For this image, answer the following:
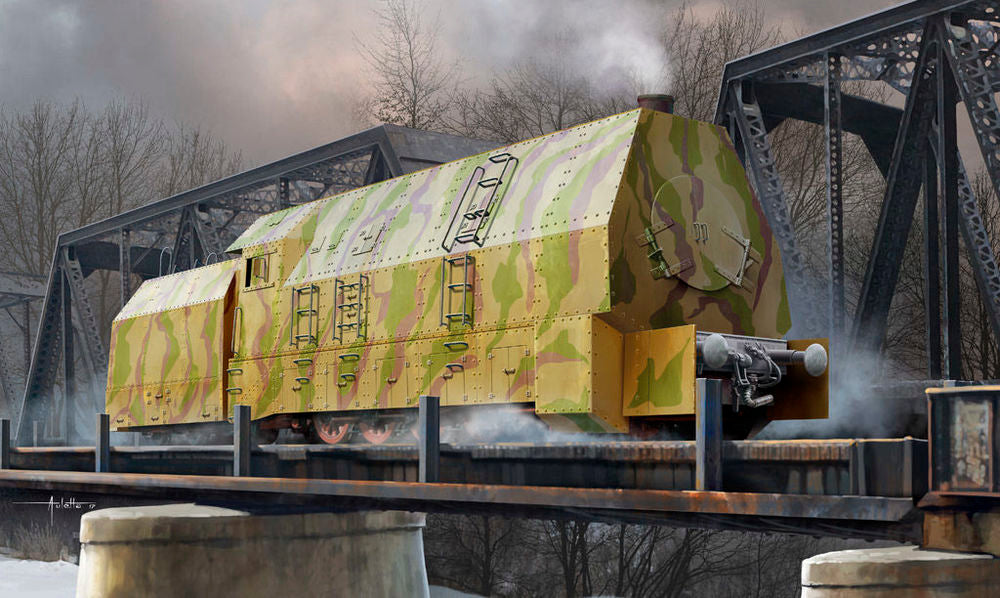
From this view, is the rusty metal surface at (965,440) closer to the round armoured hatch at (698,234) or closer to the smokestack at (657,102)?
the round armoured hatch at (698,234)

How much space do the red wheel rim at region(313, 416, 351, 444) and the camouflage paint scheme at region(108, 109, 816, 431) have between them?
247 millimetres

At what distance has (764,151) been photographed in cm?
1605

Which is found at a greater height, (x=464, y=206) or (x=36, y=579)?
(x=464, y=206)

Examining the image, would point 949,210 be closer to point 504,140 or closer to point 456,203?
point 456,203

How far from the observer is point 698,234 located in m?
11.9

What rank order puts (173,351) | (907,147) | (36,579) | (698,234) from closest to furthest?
(698,234), (907,147), (173,351), (36,579)

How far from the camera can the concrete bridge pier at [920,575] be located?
21.2 ft

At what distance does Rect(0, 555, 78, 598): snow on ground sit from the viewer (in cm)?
2753

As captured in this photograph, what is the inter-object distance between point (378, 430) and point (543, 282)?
3.37 metres

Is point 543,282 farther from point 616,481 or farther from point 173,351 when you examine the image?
point 173,351

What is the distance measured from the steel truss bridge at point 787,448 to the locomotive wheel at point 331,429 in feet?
5.71

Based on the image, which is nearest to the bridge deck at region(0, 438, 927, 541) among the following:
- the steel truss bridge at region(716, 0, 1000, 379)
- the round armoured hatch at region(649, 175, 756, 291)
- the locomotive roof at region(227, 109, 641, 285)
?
the locomotive roof at region(227, 109, 641, 285)

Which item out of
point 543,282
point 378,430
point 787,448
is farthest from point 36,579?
point 787,448

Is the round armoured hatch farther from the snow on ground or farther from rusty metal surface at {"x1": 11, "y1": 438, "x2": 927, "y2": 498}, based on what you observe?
the snow on ground
